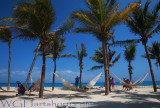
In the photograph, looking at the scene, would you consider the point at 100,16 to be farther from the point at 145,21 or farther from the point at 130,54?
the point at 130,54

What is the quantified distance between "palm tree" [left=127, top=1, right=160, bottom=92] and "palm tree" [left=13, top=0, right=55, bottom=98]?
6.34 m

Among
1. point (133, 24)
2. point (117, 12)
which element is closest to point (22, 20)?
point (117, 12)

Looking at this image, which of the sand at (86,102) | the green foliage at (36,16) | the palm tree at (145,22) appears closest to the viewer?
the sand at (86,102)

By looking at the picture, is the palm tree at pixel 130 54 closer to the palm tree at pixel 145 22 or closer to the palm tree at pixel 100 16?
the palm tree at pixel 145 22

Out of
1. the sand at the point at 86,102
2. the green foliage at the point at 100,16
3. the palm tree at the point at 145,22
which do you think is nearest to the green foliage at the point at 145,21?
the palm tree at the point at 145,22

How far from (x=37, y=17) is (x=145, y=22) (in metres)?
7.72

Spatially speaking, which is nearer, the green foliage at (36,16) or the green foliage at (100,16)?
the green foliage at (36,16)

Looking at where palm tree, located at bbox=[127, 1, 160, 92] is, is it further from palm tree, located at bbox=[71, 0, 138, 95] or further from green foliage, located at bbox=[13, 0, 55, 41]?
green foliage, located at bbox=[13, 0, 55, 41]

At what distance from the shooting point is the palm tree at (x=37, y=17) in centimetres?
632

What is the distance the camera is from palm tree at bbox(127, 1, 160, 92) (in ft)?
29.0

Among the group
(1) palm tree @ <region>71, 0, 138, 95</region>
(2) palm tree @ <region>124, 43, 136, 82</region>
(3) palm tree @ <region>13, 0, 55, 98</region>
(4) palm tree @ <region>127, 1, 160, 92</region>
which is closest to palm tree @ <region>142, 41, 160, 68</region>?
(2) palm tree @ <region>124, 43, 136, 82</region>

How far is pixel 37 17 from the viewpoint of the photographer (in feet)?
20.5

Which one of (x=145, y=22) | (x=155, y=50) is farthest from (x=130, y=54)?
(x=145, y=22)

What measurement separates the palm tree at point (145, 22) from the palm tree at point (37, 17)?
6.34 metres
